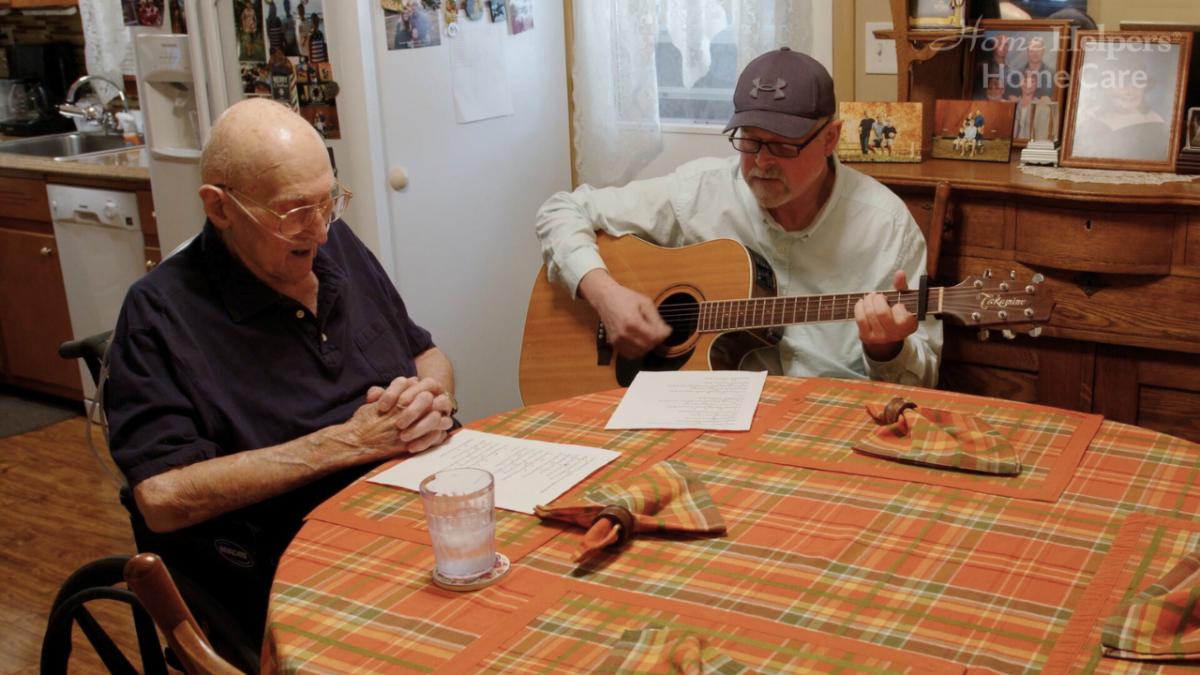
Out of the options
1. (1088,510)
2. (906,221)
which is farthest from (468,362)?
(1088,510)

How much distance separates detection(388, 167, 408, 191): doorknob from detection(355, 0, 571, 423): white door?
14mm

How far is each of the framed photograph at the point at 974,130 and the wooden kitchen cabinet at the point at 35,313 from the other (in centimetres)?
304

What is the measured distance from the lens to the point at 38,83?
4449 mm

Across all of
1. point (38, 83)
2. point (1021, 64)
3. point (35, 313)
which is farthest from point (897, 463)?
point (38, 83)

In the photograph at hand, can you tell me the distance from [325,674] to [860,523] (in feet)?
2.08

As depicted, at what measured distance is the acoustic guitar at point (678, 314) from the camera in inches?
77.7

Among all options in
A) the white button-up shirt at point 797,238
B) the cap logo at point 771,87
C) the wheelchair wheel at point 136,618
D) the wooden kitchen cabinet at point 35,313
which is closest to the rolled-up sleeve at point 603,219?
the white button-up shirt at point 797,238

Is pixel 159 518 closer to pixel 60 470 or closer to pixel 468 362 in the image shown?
pixel 468 362

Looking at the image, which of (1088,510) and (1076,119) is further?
(1076,119)

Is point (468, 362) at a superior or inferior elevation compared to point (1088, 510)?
inferior

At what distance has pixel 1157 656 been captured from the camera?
3.13 feet

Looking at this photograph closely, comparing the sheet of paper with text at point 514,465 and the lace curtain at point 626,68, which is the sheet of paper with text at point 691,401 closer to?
the sheet of paper with text at point 514,465

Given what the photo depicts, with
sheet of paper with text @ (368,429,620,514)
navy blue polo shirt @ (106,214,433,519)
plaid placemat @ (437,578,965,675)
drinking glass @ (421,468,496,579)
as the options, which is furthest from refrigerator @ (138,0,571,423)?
plaid placemat @ (437,578,965,675)

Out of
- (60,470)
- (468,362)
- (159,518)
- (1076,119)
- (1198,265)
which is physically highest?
(1076,119)
